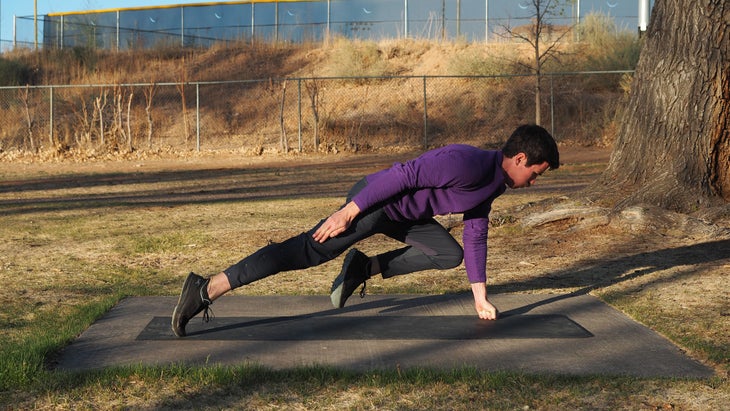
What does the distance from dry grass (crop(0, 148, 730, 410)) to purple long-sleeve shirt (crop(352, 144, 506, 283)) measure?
1084mm

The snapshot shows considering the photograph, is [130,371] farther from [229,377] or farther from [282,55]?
[282,55]

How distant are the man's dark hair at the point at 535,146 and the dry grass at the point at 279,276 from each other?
4.12ft

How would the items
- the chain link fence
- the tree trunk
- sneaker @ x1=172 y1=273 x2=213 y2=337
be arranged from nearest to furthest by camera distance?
1. sneaker @ x1=172 y1=273 x2=213 y2=337
2. the tree trunk
3. the chain link fence

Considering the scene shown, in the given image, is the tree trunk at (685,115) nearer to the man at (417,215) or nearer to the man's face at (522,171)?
the man at (417,215)

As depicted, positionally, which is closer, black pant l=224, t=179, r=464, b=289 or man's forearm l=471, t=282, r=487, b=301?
black pant l=224, t=179, r=464, b=289

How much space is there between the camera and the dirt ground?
6.69 meters

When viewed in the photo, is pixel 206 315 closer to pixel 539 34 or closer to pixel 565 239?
pixel 565 239

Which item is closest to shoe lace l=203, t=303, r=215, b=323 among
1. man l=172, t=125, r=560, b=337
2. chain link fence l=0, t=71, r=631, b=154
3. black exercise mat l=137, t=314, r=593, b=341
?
black exercise mat l=137, t=314, r=593, b=341

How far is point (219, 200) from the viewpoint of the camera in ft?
47.2

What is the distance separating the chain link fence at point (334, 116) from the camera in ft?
88.3

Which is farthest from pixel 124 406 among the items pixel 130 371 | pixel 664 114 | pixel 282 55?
pixel 282 55

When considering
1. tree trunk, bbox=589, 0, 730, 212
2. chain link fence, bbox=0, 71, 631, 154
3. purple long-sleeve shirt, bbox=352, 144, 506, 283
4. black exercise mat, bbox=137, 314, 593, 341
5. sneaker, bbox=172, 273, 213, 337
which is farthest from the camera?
chain link fence, bbox=0, 71, 631, 154

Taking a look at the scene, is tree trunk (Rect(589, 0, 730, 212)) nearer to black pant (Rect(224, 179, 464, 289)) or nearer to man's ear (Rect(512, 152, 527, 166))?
man's ear (Rect(512, 152, 527, 166))

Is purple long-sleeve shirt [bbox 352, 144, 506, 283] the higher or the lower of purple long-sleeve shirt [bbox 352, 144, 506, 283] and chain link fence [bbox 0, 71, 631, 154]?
the lower
